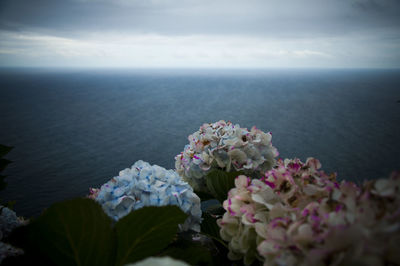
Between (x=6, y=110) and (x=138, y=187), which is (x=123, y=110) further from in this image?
(x=138, y=187)

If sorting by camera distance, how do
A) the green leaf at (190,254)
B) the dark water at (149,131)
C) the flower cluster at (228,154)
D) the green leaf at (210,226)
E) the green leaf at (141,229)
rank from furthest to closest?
the dark water at (149,131), the flower cluster at (228,154), the green leaf at (210,226), the green leaf at (190,254), the green leaf at (141,229)

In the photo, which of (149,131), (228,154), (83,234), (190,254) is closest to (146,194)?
(190,254)

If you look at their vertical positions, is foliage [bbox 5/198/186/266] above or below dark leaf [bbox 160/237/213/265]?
above

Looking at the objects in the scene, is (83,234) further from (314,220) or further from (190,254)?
(314,220)

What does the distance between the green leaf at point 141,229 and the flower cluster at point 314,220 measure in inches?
12.3

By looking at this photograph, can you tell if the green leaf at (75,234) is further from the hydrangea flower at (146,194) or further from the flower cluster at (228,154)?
the flower cluster at (228,154)

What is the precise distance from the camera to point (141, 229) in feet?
3.26

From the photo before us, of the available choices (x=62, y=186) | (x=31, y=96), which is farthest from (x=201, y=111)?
(x=31, y=96)

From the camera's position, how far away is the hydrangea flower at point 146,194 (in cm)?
135

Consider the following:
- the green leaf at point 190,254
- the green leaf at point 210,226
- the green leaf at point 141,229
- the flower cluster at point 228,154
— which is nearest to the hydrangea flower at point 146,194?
the green leaf at point 210,226

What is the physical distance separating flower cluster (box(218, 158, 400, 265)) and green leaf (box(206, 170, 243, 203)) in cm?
30

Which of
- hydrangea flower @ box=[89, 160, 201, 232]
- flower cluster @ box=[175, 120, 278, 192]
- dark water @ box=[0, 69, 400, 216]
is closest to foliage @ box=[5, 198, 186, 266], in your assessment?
hydrangea flower @ box=[89, 160, 201, 232]

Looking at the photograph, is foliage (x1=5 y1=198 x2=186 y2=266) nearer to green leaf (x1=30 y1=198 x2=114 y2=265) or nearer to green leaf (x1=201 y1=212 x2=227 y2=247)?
green leaf (x1=30 y1=198 x2=114 y2=265)

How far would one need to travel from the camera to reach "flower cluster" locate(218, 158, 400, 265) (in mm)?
635
